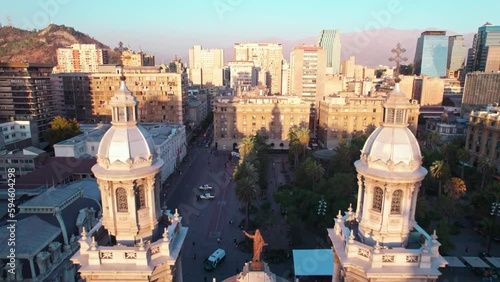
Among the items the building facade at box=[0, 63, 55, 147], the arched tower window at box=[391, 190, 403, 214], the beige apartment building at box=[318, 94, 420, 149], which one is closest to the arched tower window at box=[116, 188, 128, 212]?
the arched tower window at box=[391, 190, 403, 214]

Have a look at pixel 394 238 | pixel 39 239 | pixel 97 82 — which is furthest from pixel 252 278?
pixel 97 82

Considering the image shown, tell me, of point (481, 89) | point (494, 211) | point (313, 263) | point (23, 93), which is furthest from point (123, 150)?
point (481, 89)

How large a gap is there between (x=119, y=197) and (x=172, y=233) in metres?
3.29

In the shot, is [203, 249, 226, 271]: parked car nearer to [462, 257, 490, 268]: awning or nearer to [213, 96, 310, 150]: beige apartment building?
[462, 257, 490, 268]: awning

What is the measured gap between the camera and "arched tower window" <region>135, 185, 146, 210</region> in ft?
56.5

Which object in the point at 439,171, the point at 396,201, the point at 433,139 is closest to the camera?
the point at 396,201

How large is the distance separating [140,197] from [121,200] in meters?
0.93

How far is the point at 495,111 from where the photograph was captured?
76.0 metres

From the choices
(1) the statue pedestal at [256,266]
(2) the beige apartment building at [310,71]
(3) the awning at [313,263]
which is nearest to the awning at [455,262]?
(3) the awning at [313,263]

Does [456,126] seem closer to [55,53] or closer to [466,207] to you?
[466,207]

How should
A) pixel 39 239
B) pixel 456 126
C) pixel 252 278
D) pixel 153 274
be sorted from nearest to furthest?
pixel 153 274 < pixel 252 278 < pixel 39 239 < pixel 456 126

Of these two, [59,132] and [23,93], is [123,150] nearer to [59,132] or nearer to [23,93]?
[59,132]

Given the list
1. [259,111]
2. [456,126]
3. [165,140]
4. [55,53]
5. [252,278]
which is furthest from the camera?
[55,53]

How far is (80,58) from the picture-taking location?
18325 centimetres
